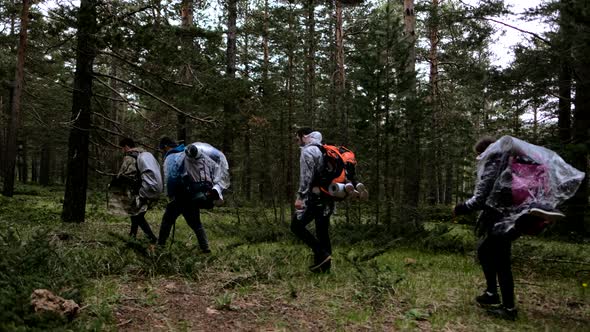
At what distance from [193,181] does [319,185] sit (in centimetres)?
205

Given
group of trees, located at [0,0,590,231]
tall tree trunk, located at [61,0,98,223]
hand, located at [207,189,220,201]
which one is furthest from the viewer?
tall tree trunk, located at [61,0,98,223]

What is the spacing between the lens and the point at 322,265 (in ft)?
19.6

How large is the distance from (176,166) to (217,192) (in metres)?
0.75

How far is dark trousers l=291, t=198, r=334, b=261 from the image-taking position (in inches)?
229

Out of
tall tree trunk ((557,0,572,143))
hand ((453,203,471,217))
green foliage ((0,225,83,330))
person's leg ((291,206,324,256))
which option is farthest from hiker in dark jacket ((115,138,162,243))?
tall tree trunk ((557,0,572,143))

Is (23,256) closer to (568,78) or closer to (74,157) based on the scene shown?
(74,157)

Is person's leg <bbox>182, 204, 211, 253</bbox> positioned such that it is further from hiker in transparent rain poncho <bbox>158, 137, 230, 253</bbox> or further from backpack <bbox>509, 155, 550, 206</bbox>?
backpack <bbox>509, 155, 550, 206</bbox>

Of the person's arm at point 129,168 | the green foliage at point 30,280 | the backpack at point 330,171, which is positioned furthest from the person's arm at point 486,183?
the person's arm at point 129,168

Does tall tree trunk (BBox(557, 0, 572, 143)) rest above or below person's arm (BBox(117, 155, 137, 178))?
above

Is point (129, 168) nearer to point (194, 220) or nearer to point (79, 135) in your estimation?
point (194, 220)

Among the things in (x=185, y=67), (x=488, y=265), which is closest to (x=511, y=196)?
(x=488, y=265)

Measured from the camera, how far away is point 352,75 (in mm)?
10469

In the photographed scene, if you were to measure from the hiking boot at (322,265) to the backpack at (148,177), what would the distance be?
317cm

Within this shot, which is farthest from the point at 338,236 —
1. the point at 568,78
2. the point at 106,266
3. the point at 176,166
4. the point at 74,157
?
the point at 568,78
